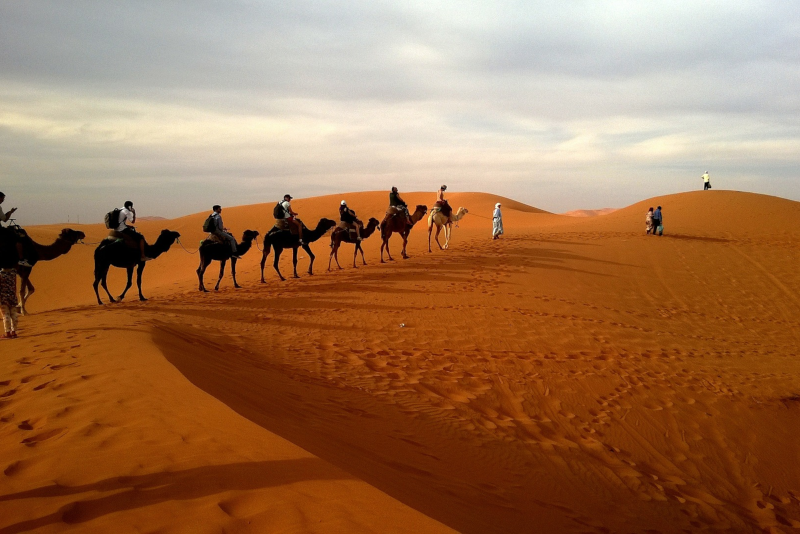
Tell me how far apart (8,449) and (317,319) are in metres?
8.47

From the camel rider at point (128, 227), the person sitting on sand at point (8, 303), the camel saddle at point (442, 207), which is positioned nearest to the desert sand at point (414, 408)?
the person sitting on sand at point (8, 303)

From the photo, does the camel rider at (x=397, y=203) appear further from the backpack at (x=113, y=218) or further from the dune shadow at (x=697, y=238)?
the dune shadow at (x=697, y=238)

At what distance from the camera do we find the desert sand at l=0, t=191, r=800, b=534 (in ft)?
11.5

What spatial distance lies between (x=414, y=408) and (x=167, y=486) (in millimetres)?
4075

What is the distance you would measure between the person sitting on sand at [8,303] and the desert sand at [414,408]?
0.41 meters

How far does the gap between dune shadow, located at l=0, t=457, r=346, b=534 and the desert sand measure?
16 mm

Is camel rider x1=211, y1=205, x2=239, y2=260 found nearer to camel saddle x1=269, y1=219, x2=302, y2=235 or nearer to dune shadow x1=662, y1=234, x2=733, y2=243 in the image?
camel saddle x1=269, y1=219, x2=302, y2=235

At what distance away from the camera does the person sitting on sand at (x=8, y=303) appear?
8.80 meters

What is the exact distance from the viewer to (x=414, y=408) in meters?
7.09

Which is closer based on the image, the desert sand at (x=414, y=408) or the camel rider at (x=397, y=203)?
the desert sand at (x=414, y=408)

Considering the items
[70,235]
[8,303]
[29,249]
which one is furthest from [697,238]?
[8,303]

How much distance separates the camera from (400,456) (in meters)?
5.32

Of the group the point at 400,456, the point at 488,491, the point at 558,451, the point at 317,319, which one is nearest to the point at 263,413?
the point at 400,456

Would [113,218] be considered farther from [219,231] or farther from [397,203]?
[397,203]
